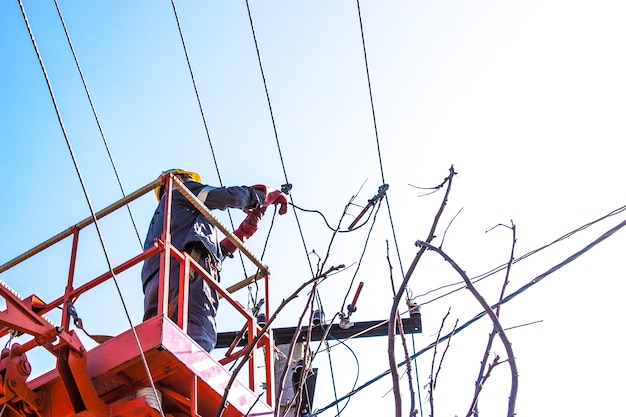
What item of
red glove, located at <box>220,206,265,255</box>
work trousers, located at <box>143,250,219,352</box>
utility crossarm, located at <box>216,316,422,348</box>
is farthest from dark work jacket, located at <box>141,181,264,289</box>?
utility crossarm, located at <box>216,316,422,348</box>

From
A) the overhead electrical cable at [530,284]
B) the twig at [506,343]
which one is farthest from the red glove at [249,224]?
the twig at [506,343]

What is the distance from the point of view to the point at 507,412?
7.14 ft

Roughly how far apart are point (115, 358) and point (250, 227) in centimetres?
253

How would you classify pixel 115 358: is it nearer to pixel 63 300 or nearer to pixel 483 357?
pixel 63 300

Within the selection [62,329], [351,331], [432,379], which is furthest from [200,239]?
[432,379]

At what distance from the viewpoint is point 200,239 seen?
6.46 metres

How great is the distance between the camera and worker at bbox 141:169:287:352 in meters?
6.14

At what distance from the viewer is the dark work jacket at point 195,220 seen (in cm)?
647

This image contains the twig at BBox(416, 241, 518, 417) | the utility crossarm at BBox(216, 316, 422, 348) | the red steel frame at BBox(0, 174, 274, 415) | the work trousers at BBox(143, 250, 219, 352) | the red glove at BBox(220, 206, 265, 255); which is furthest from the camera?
the utility crossarm at BBox(216, 316, 422, 348)

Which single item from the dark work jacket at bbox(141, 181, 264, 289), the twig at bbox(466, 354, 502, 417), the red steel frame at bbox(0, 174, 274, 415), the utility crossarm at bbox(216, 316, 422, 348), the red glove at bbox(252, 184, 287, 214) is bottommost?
the twig at bbox(466, 354, 502, 417)

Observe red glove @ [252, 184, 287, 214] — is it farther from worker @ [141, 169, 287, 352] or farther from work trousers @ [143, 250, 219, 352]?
work trousers @ [143, 250, 219, 352]

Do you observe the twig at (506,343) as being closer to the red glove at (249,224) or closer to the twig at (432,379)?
the twig at (432,379)

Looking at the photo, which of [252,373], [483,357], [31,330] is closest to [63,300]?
[31,330]

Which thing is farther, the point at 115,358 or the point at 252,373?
the point at 252,373
